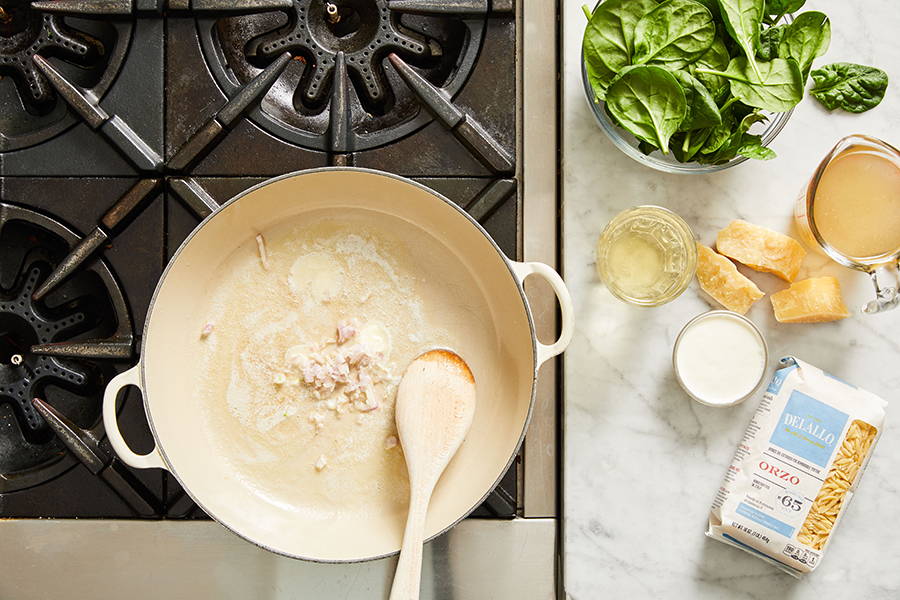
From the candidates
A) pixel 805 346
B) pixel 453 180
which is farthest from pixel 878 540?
pixel 453 180

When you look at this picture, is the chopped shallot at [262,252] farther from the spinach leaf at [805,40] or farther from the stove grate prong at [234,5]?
the spinach leaf at [805,40]

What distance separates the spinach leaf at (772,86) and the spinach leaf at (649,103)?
6 centimetres

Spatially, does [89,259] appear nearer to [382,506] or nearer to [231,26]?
[231,26]

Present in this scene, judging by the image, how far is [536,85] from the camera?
0.77 metres

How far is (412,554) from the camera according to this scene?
2.23 ft

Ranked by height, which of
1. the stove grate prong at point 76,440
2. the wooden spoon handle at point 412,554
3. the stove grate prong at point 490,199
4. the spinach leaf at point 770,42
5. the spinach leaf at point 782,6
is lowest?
the wooden spoon handle at point 412,554

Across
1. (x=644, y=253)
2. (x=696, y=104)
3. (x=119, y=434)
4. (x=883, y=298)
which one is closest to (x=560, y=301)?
(x=644, y=253)

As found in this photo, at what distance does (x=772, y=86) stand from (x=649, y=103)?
0.37ft

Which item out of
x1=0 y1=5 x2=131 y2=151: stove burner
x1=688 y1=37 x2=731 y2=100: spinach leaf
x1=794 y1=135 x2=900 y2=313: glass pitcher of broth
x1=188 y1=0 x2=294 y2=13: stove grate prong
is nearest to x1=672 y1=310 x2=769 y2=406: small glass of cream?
x1=794 y1=135 x2=900 y2=313: glass pitcher of broth

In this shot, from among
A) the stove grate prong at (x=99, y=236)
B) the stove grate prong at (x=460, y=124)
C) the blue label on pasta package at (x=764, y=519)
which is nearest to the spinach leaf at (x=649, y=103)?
the stove grate prong at (x=460, y=124)

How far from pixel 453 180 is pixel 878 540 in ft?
1.92

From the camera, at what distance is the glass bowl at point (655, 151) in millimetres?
733

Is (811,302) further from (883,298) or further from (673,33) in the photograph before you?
(673,33)

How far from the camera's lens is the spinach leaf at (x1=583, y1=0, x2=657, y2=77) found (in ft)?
2.27
